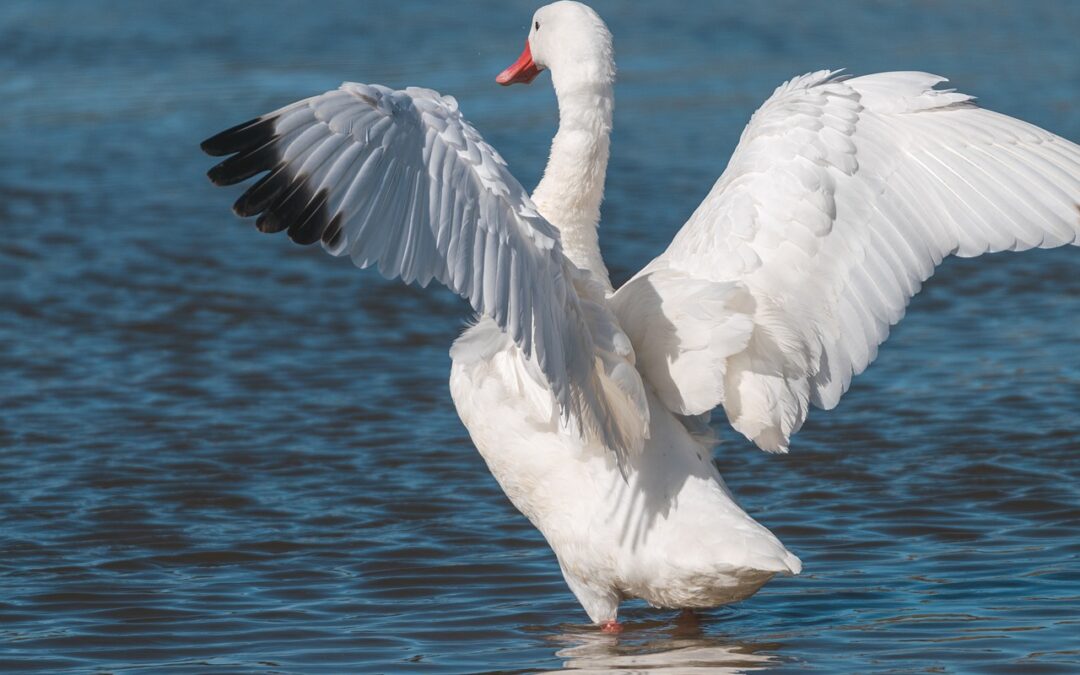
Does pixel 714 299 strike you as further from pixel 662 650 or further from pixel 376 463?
pixel 376 463

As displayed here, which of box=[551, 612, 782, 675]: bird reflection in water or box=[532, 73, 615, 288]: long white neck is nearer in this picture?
→ box=[551, 612, 782, 675]: bird reflection in water

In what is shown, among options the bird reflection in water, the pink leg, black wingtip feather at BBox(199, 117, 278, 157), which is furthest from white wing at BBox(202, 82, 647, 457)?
the pink leg

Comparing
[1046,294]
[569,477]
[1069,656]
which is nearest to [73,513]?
[569,477]

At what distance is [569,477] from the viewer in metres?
5.60

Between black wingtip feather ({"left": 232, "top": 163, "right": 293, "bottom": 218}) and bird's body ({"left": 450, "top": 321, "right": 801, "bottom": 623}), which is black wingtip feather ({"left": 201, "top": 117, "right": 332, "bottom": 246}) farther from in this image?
bird's body ({"left": 450, "top": 321, "right": 801, "bottom": 623})

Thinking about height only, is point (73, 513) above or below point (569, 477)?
below

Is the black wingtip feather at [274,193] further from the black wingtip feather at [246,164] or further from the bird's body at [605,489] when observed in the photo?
the bird's body at [605,489]

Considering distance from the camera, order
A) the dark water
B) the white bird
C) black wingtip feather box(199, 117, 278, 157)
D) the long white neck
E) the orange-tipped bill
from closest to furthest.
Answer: black wingtip feather box(199, 117, 278, 157)
the white bird
the long white neck
the dark water
the orange-tipped bill

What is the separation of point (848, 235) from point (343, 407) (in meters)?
4.06

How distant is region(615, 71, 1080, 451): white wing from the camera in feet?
17.3

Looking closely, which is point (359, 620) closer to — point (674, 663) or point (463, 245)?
point (674, 663)

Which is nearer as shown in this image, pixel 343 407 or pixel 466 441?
pixel 466 441

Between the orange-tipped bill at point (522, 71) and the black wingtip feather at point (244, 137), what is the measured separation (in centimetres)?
204

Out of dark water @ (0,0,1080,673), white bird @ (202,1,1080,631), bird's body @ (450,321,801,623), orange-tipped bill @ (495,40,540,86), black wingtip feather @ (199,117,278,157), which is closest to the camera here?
black wingtip feather @ (199,117,278,157)
